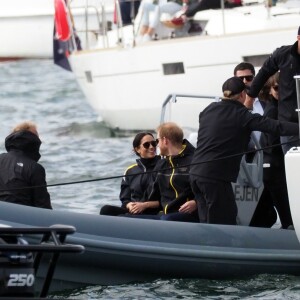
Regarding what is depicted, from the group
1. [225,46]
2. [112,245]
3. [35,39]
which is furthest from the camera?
[35,39]

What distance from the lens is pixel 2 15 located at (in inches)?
1462

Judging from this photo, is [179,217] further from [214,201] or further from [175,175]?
[214,201]

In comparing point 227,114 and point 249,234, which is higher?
point 227,114

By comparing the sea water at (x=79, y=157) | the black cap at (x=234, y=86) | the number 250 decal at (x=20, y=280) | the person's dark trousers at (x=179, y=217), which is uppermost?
the black cap at (x=234, y=86)

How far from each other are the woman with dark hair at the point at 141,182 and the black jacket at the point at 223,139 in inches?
26.9

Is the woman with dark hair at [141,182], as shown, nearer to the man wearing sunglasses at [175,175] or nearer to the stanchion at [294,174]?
the man wearing sunglasses at [175,175]

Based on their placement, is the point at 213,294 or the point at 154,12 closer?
the point at 213,294

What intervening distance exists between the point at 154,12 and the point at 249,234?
9.61m

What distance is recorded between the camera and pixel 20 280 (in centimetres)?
698

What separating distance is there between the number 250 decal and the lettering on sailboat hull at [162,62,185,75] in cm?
1225

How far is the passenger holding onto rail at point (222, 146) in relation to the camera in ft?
31.0

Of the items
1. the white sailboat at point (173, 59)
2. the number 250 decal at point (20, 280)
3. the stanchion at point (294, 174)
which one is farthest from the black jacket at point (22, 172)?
the white sailboat at point (173, 59)

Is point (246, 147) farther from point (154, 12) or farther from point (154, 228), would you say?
point (154, 12)

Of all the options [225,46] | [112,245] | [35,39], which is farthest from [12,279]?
[35,39]
